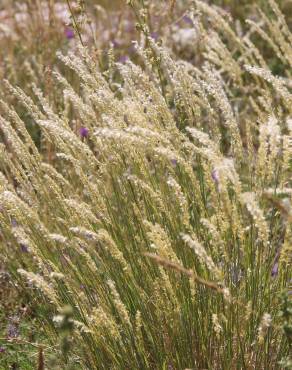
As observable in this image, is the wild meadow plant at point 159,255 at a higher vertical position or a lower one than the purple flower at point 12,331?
higher

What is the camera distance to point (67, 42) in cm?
528

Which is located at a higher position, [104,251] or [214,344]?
[104,251]

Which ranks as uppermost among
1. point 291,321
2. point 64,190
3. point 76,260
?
point 64,190

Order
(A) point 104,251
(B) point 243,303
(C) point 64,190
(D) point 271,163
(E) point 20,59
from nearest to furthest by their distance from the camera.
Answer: (D) point 271,163 → (B) point 243,303 → (A) point 104,251 → (C) point 64,190 → (E) point 20,59

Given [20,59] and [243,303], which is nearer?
[243,303]

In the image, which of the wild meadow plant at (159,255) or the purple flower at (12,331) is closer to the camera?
the wild meadow plant at (159,255)

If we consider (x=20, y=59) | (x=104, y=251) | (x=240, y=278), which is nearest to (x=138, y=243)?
(x=104, y=251)

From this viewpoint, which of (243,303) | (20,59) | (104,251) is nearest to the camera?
(243,303)

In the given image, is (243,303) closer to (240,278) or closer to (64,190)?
(240,278)

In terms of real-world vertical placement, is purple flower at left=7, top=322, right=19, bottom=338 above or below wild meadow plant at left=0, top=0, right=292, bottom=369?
below

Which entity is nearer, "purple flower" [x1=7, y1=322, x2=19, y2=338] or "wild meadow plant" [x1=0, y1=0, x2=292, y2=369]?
"wild meadow plant" [x1=0, y1=0, x2=292, y2=369]

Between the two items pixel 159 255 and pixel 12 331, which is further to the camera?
pixel 12 331

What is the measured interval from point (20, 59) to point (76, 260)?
3.36 meters

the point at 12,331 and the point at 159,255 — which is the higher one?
the point at 159,255
